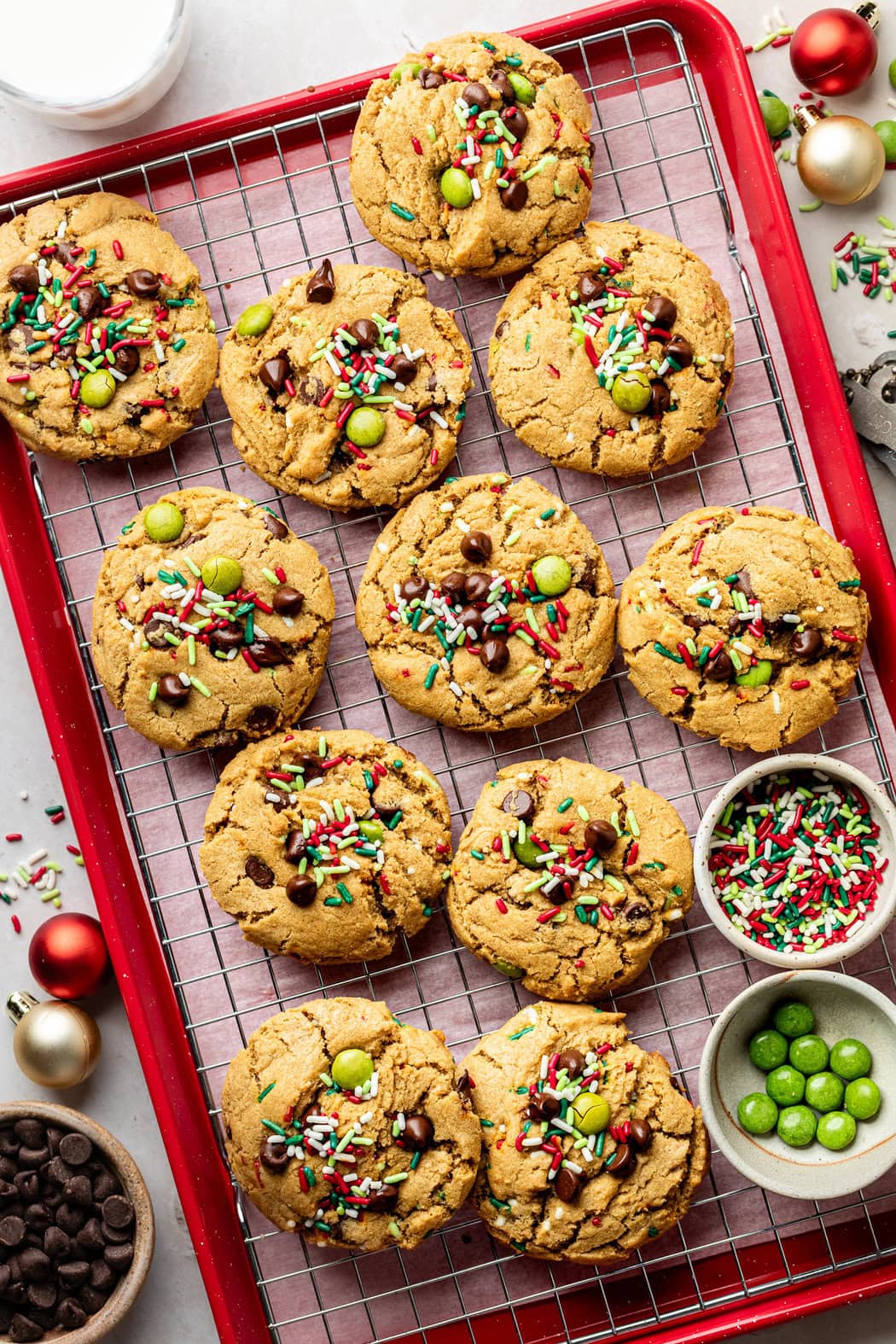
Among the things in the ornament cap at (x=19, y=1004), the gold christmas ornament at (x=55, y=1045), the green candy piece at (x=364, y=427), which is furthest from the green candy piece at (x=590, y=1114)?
the green candy piece at (x=364, y=427)

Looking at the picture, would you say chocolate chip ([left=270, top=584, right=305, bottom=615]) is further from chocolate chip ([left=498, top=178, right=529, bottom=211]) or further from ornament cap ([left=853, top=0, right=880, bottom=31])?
ornament cap ([left=853, top=0, right=880, bottom=31])

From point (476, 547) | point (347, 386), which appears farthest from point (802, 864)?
point (347, 386)

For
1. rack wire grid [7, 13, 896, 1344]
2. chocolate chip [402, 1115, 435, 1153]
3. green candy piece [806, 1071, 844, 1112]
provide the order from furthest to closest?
rack wire grid [7, 13, 896, 1344], green candy piece [806, 1071, 844, 1112], chocolate chip [402, 1115, 435, 1153]

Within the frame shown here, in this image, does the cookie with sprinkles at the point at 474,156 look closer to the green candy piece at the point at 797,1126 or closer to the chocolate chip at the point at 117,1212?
the green candy piece at the point at 797,1126

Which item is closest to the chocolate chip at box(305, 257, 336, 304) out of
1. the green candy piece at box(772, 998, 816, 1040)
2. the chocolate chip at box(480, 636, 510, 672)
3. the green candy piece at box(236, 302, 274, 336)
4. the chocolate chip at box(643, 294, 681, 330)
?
the green candy piece at box(236, 302, 274, 336)

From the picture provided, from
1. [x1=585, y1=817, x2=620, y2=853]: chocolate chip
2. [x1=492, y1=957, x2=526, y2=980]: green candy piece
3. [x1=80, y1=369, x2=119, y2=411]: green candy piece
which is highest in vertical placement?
[x1=80, y1=369, x2=119, y2=411]: green candy piece

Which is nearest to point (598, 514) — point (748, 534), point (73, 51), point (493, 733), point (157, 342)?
A: point (748, 534)

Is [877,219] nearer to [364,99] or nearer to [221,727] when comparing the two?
[364,99]
